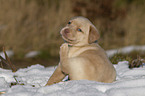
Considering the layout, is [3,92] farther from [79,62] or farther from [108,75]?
[108,75]

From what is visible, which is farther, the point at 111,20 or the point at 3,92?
the point at 111,20

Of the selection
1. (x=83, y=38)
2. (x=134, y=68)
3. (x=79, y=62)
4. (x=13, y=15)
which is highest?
(x=13, y=15)

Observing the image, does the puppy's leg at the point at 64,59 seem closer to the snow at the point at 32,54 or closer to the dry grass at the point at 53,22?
the snow at the point at 32,54

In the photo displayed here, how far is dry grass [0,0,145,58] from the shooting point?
976cm

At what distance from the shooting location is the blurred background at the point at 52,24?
371 inches

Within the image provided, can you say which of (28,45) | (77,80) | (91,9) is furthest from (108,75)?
(91,9)

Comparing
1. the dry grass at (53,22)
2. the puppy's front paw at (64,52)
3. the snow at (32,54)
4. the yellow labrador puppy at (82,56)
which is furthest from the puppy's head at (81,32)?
the dry grass at (53,22)

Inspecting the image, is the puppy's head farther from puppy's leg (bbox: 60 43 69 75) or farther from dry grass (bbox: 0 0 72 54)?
dry grass (bbox: 0 0 72 54)

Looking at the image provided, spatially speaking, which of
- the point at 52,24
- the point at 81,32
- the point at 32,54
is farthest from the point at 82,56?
the point at 52,24

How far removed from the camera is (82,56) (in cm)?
348

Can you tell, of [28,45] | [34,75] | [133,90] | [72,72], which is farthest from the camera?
[28,45]

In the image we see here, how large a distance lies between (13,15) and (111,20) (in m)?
4.66

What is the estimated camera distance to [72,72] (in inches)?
135

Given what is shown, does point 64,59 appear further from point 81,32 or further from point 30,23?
point 30,23
